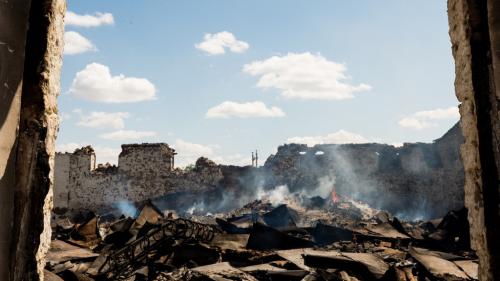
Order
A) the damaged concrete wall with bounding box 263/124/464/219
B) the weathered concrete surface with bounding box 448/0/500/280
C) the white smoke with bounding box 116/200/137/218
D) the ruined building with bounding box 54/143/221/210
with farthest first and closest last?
the ruined building with bounding box 54/143/221/210
the white smoke with bounding box 116/200/137/218
the damaged concrete wall with bounding box 263/124/464/219
the weathered concrete surface with bounding box 448/0/500/280

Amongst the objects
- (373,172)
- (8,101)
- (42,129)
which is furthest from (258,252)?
(373,172)

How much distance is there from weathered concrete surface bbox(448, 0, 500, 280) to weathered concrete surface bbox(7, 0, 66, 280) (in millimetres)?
3111

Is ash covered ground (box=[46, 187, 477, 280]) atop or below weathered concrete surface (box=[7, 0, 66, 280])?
below

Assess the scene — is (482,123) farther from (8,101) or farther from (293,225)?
(293,225)

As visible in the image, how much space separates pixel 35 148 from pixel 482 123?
3.18 m

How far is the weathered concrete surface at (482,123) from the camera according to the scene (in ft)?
9.12

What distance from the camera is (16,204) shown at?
2.77 m

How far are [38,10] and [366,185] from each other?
22.1 metres

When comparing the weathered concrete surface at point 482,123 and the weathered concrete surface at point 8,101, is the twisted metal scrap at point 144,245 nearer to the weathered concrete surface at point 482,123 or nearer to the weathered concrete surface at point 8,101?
the weathered concrete surface at point 8,101

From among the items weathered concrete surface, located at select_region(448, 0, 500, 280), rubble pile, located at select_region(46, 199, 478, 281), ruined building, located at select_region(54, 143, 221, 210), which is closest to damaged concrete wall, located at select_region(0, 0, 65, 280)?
weathered concrete surface, located at select_region(448, 0, 500, 280)

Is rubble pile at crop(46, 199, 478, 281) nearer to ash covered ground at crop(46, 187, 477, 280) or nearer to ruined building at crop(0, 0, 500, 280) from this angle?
ash covered ground at crop(46, 187, 477, 280)

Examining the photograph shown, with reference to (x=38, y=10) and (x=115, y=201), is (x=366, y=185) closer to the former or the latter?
(x=115, y=201)

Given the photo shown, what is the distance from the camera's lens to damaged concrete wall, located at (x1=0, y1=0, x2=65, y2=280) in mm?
2703

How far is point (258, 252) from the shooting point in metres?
8.50
